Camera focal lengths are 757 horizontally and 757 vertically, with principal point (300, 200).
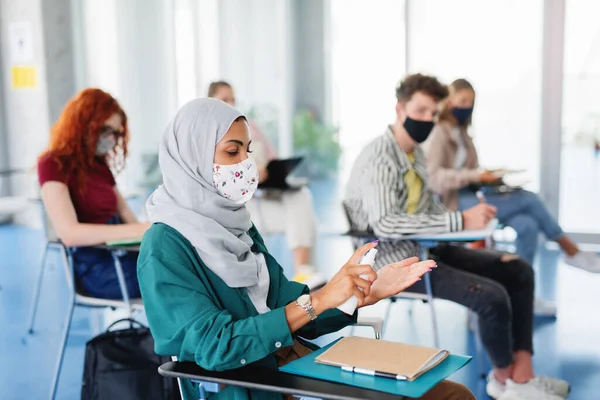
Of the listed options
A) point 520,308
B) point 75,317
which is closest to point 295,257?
point 75,317

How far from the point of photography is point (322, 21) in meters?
6.45

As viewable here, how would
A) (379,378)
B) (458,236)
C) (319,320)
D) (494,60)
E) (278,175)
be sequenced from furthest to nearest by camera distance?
(494,60)
(278,175)
(458,236)
(319,320)
(379,378)

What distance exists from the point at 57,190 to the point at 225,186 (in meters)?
1.42

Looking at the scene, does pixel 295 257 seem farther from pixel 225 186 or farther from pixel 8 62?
pixel 8 62

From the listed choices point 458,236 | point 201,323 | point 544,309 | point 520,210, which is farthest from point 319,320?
point 520,210

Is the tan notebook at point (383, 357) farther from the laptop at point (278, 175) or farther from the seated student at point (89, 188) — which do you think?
the laptop at point (278, 175)

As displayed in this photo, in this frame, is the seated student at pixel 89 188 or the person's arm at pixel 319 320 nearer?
the person's arm at pixel 319 320

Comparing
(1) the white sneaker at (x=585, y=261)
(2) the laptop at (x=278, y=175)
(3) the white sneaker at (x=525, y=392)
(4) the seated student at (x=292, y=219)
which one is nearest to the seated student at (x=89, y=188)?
(2) the laptop at (x=278, y=175)

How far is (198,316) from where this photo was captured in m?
1.64

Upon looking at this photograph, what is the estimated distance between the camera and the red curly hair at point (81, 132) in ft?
10.2

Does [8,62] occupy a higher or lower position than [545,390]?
higher

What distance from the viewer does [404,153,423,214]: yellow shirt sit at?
3141 millimetres

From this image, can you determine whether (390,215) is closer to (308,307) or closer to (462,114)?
(308,307)

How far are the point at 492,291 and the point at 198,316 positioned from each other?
1.54 m
